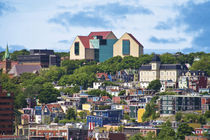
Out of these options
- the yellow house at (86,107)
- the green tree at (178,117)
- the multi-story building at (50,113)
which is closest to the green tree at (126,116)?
the yellow house at (86,107)

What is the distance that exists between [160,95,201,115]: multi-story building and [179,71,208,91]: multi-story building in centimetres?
2560

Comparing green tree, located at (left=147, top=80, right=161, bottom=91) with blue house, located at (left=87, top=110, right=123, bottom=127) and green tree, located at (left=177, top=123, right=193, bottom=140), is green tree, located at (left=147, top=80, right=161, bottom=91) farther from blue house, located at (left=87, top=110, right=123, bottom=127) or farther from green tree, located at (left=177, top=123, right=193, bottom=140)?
green tree, located at (left=177, top=123, right=193, bottom=140)

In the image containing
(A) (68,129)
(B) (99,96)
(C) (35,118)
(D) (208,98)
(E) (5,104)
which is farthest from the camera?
(B) (99,96)

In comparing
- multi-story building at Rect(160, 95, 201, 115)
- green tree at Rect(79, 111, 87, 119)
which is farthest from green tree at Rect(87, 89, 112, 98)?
multi-story building at Rect(160, 95, 201, 115)

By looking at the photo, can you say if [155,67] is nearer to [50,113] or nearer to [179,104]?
[50,113]

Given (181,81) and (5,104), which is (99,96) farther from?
(5,104)

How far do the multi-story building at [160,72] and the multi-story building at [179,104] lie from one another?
3649cm

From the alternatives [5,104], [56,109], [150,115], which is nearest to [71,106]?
[56,109]

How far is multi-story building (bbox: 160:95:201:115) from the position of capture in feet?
513

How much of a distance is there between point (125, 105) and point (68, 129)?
38799 millimetres

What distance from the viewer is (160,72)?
19875 cm

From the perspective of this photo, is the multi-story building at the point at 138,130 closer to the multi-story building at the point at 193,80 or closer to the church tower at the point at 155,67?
the multi-story building at the point at 193,80

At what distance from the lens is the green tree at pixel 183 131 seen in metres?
133

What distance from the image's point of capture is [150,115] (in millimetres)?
158500
